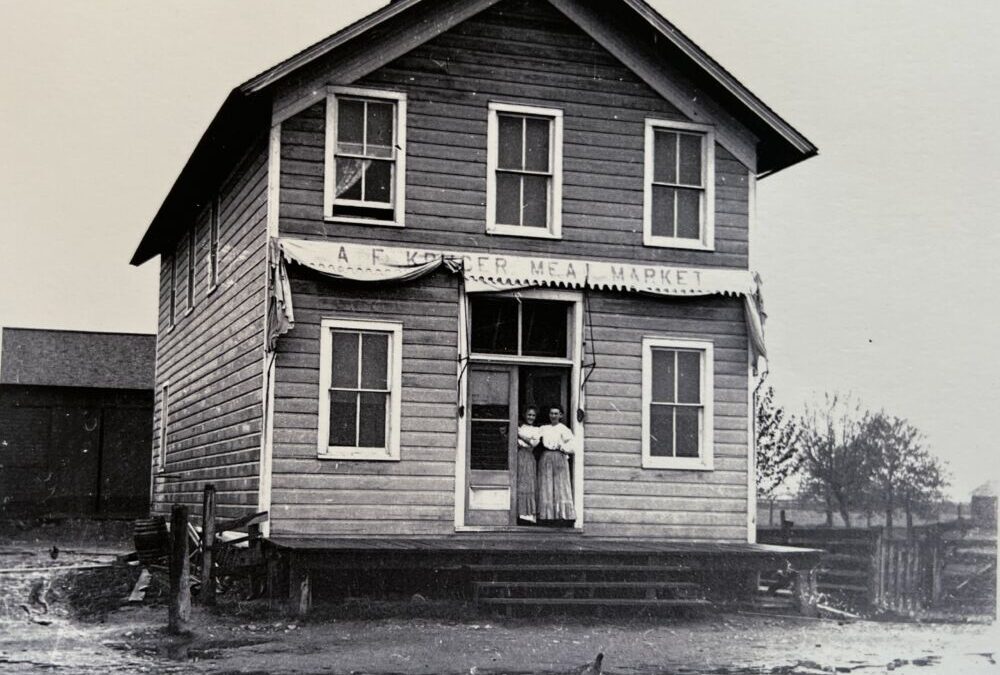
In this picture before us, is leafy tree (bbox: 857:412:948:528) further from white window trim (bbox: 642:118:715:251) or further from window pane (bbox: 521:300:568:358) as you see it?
window pane (bbox: 521:300:568:358)

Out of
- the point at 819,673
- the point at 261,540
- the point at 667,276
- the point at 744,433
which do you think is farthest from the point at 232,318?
the point at 819,673

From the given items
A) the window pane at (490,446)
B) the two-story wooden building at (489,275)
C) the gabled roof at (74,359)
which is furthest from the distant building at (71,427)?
the window pane at (490,446)

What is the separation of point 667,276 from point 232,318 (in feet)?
20.1

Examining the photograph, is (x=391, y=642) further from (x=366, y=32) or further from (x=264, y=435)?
(x=366, y=32)

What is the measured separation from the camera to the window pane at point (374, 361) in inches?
606

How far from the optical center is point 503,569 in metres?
14.5

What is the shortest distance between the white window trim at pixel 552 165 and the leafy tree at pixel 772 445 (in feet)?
66.1

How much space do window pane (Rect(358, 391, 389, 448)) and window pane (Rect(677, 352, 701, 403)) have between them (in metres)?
4.12

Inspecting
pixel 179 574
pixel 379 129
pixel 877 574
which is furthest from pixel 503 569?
pixel 877 574

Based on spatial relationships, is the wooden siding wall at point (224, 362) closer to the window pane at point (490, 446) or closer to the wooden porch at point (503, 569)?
the wooden porch at point (503, 569)

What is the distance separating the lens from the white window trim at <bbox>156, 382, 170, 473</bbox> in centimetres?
2378

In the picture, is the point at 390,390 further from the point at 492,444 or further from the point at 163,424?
the point at 163,424

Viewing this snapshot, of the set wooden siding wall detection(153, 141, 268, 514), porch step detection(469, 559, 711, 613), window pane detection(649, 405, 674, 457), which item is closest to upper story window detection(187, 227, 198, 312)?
wooden siding wall detection(153, 141, 268, 514)

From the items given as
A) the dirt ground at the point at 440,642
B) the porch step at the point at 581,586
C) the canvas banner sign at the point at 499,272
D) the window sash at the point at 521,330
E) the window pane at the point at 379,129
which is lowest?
the dirt ground at the point at 440,642
